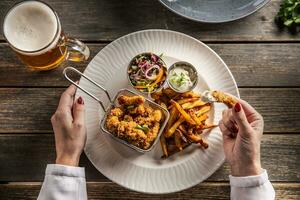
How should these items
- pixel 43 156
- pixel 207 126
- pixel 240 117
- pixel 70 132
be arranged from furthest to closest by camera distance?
pixel 43 156 < pixel 207 126 < pixel 70 132 < pixel 240 117

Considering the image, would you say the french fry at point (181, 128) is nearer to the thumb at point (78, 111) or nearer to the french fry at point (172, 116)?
the french fry at point (172, 116)

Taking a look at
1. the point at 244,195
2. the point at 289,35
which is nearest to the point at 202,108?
the point at 244,195

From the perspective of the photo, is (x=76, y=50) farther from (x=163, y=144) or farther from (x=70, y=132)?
(x=163, y=144)

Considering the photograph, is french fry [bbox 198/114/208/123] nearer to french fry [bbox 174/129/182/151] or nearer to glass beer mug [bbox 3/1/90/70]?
french fry [bbox 174/129/182/151]

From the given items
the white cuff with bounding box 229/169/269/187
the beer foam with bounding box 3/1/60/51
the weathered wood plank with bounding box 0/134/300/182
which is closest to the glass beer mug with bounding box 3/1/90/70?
the beer foam with bounding box 3/1/60/51

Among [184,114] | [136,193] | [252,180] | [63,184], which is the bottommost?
[136,193]

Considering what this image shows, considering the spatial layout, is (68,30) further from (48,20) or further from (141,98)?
(141,98)

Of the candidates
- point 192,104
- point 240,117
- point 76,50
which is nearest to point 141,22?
point 76,50
